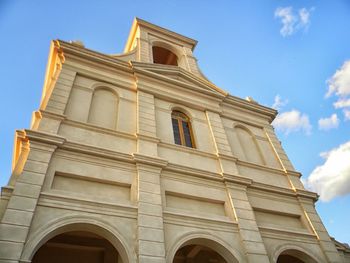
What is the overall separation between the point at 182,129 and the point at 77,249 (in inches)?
243

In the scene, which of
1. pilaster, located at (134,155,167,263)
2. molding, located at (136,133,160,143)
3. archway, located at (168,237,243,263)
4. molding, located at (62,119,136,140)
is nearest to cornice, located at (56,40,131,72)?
molding, located at (62,119,136,140)

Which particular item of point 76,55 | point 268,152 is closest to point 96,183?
point 76,55

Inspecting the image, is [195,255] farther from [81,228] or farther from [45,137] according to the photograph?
[45,137]

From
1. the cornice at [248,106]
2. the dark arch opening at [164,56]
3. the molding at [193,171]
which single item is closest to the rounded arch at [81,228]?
the molding at [193,171]

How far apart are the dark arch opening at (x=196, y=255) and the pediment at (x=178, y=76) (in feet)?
24.4

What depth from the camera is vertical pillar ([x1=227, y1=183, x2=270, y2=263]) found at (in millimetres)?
8266

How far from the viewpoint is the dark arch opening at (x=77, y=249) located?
8.47 m

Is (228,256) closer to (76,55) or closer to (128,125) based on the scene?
(128,125)

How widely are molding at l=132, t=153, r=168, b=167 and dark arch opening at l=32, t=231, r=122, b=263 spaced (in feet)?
9.75

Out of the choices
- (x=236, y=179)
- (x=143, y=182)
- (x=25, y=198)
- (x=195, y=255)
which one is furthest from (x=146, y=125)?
(x=195, y=255)

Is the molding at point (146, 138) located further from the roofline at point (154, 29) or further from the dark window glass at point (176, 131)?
the roofline at point (154, 29)

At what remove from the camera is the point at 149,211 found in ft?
25.2

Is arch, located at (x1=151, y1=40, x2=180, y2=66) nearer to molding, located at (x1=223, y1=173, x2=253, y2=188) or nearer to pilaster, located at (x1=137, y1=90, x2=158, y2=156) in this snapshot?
pilaster, located at (x1=137, y1=90, x2=158, y2=156)

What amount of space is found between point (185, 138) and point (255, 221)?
4344 millimetres
